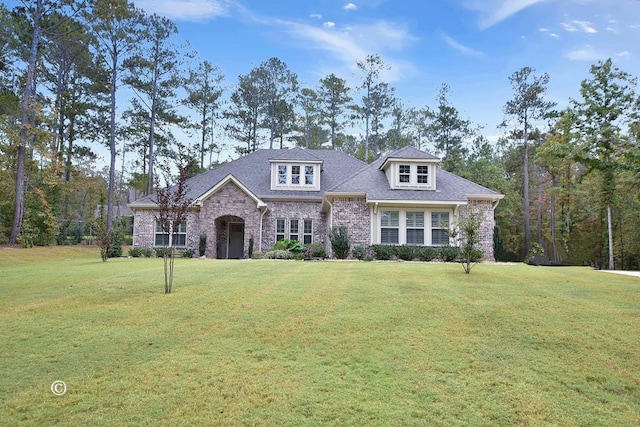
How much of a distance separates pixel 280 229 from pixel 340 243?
5201 millimetres

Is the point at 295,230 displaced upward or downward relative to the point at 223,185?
downward

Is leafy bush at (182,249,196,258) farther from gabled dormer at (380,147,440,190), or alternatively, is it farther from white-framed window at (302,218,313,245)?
gabled dormer at (380,147,440,190)

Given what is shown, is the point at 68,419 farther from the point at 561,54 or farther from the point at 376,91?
the point at 376,91

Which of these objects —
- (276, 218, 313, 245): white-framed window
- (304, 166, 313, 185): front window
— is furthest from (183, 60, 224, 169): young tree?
(276, 218, 313, 245): white-framed window

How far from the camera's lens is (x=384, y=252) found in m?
18.4

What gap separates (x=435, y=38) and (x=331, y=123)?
23.1 meters

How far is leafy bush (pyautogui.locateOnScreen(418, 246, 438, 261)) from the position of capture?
18.4 m

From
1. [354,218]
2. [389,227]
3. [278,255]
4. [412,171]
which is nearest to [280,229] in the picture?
[278,255]

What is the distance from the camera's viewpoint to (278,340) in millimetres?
5160

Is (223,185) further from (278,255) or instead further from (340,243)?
(340,243)

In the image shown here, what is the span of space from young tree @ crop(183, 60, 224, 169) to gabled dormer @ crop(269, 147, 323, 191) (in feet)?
51.1

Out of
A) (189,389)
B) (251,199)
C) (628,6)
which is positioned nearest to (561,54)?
(628,6)

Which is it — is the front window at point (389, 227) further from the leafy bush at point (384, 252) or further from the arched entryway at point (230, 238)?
the arched entryway at point (230, 238)

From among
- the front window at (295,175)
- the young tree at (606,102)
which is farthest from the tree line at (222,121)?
the front window at (295,175)
